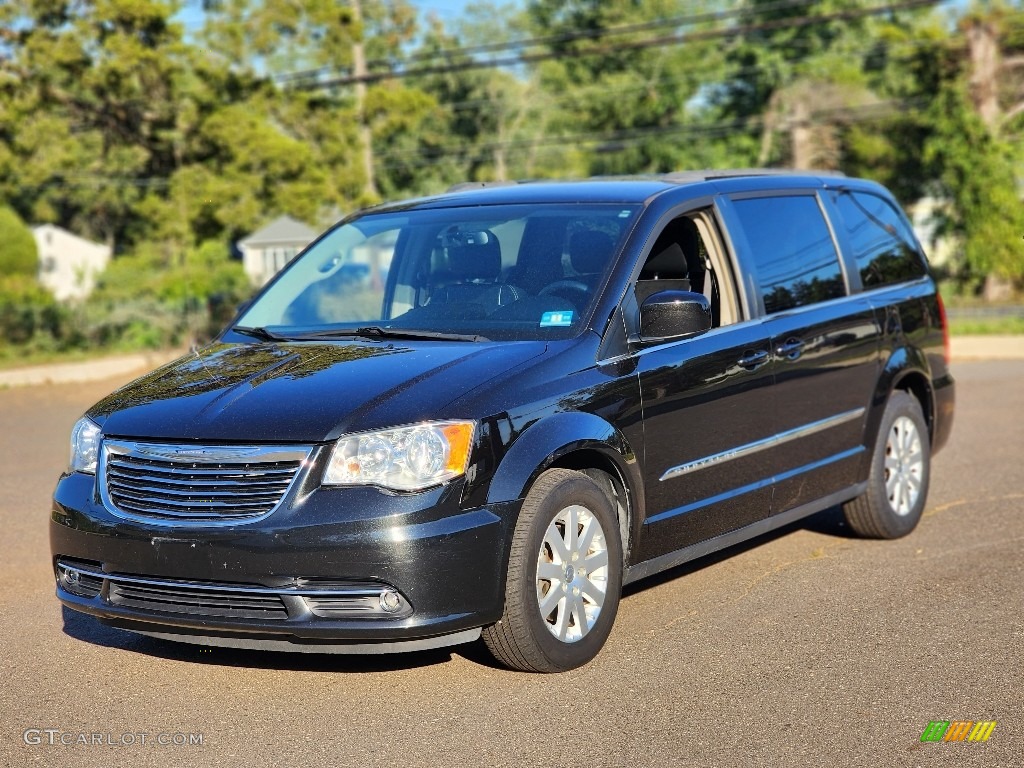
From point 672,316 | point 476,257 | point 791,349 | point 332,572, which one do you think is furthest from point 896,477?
point 332,572

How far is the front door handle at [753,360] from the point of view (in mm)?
6121

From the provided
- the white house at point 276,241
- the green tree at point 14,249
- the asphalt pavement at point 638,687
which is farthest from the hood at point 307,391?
the white house at point 276,241

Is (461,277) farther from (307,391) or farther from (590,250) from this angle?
(307,391)

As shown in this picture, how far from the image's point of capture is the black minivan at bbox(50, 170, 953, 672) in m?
4.70

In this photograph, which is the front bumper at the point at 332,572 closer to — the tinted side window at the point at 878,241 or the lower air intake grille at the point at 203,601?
the lower air intake grille at the point at 203,601

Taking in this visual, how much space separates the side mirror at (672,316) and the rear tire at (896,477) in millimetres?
2194

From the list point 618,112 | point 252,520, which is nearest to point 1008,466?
point 252,520

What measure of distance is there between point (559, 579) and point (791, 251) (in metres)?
2.51

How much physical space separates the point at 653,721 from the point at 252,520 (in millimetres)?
1509

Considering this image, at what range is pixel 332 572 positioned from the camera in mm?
4641

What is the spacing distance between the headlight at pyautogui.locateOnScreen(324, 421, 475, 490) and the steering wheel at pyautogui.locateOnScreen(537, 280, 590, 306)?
1.09 m

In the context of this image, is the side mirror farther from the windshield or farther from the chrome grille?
the chrome grille

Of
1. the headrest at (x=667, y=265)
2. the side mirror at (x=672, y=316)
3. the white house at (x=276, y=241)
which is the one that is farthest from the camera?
the white house at (x=276, y=241)

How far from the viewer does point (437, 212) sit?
655 cm
